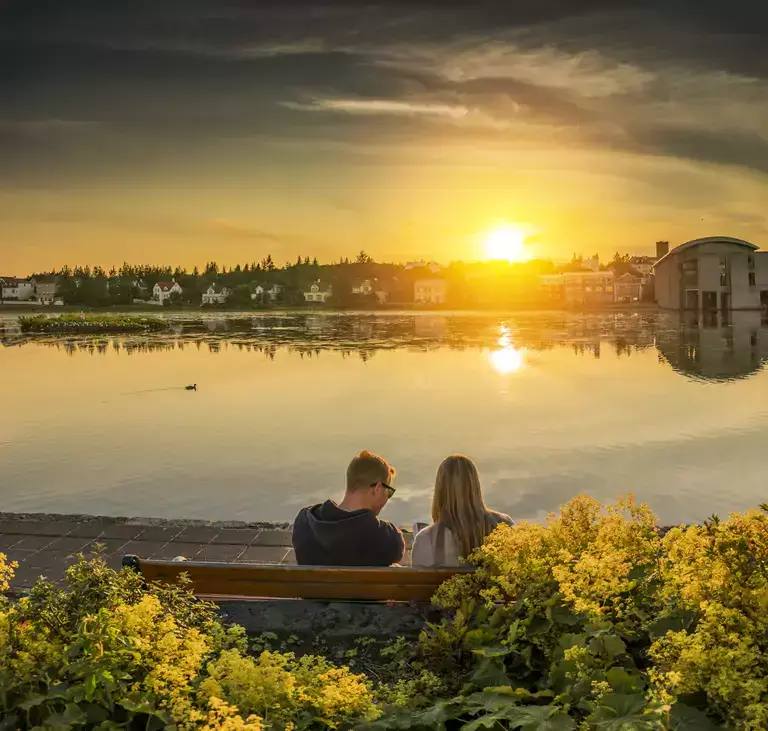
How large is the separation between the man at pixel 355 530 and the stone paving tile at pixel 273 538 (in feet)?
7.08

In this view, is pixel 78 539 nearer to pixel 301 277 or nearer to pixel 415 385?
pixel 415 385

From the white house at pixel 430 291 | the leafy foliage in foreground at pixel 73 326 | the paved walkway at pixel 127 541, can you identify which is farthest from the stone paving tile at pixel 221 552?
the white house at pixel 430 291

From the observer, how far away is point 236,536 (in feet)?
21.6

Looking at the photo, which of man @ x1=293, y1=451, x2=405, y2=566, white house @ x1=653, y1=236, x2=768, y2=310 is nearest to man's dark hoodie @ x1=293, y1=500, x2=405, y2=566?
man @ x1=293, y1=451, x2=405, y2=566

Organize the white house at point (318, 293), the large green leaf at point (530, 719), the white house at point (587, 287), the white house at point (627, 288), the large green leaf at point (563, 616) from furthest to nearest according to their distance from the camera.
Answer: the white house at point (318, 293) < the white house at point (587, 287) < the white house at point (627, 288) < the large green leaf at point (563, 616) < the large green leaf at point (530, 719)

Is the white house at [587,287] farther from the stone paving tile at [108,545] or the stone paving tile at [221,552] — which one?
the stone paving tile at [108,545]

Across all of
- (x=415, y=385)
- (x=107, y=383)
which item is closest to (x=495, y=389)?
(x=415, y=385)

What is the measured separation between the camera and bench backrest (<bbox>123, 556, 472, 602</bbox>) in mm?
3605

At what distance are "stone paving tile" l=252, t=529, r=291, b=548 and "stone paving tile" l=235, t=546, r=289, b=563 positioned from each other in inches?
3.1

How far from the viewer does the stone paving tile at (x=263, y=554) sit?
6012 millimetres

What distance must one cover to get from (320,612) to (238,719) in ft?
4.61

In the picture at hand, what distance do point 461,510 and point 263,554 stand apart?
103 inches

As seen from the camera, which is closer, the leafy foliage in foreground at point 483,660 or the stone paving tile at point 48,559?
the leafy foliage in foreground at point 483,660

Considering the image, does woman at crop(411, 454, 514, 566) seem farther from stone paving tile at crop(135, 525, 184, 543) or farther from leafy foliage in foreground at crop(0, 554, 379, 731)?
stone paving tile at crop(135, 525, 184, 543)
